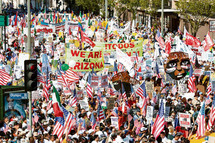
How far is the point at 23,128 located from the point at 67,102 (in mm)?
2993

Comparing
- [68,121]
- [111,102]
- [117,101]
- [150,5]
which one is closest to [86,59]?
[117,101]

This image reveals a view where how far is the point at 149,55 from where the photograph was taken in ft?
86.1

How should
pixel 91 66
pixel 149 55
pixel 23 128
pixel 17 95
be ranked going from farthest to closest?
pixel 149 55 → pixel 91 66 → pixel 17 95 → pixel 23 128

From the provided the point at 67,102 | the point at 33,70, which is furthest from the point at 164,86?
the point at 33,70

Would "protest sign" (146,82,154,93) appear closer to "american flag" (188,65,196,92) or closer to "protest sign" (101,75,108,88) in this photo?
"protest sign" (101,75,108,88)

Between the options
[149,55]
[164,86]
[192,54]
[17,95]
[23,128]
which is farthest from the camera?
[149,55]

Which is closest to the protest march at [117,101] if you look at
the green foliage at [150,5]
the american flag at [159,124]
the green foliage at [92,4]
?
the american flag at [159,124]

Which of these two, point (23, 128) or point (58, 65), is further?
point (58, 65)

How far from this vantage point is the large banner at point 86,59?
21.2 meters

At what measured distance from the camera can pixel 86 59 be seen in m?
21.2

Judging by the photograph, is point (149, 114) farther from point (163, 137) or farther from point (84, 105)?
point (84, 105)

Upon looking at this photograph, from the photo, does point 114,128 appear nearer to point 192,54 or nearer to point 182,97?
point 182,97

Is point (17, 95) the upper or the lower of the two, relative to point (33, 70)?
lower

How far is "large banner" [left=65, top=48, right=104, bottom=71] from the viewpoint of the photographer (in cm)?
2116
